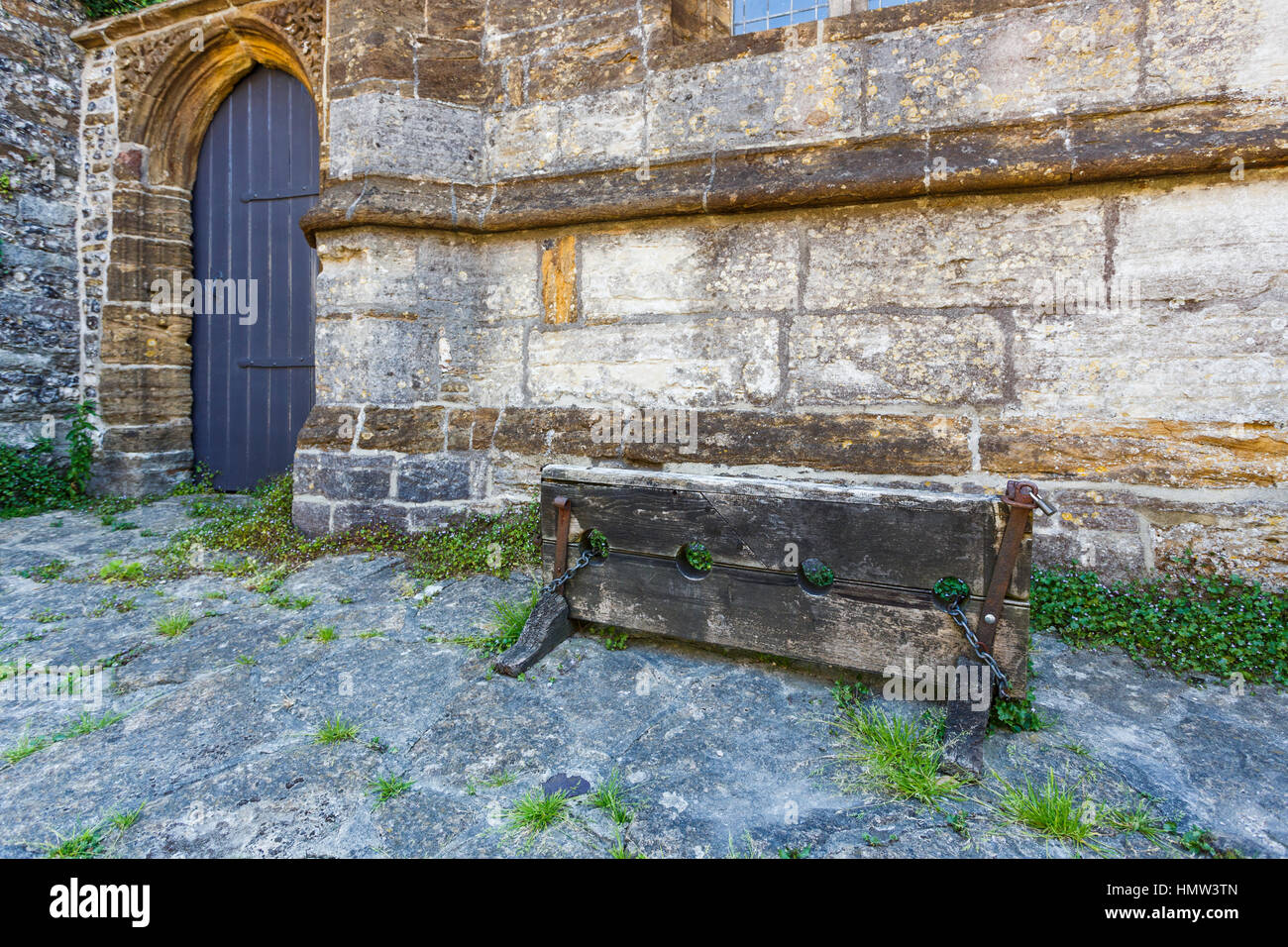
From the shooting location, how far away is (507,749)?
1888mm

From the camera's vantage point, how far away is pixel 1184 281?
283 cm

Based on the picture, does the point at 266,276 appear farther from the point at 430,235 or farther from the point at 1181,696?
the point at 1181,696

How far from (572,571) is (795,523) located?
0.91 m

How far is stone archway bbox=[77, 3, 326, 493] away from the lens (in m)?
4.97

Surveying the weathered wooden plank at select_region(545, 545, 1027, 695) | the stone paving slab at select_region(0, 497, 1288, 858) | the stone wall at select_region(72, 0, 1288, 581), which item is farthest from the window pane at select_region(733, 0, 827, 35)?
the stone paving slab at select_region(0, 497, 1288, 858)

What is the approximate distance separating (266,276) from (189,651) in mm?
3732

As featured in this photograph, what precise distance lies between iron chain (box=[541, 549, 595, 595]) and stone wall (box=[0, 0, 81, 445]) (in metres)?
5.02

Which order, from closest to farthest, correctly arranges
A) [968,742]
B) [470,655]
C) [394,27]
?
[968,742] < [470,655] < [394,27]

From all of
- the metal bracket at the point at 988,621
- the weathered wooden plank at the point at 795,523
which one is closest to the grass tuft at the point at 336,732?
the weathered wooden plank at the point at 795,523

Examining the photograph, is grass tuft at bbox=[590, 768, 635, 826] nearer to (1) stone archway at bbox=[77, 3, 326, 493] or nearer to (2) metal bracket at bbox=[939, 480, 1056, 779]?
(2) metal bracket at bbox=[939, 480, 1056, 779]

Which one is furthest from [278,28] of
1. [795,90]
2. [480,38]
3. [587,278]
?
[795,90]

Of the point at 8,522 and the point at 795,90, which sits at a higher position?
the point at 795,90
